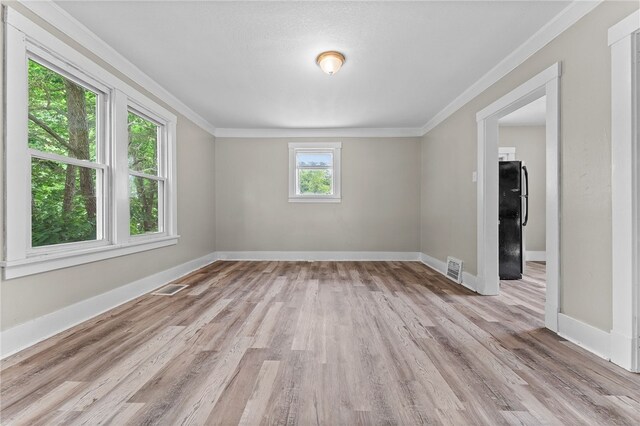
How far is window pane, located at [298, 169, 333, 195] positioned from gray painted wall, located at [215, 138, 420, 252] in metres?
0.28

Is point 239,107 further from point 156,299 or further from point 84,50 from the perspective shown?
point 156,299

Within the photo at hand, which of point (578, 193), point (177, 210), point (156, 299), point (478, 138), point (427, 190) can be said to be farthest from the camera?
point (427, 190)

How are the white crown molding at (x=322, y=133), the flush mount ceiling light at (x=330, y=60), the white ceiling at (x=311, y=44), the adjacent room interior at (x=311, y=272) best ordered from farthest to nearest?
the white crown molding at (x=322, y=133)
the flush mount ceiling light at (x=330, y=60)
the white ceiling at (x=311, y=44)
the adjacent room interior at (x=311, y=272)

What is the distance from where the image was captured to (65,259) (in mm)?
2309

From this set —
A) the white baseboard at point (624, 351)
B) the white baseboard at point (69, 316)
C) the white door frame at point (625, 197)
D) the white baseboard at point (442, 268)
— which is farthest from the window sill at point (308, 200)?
the white baseboard at point (624, 351)

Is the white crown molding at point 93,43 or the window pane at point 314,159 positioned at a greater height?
the white crown molding at point 93,43

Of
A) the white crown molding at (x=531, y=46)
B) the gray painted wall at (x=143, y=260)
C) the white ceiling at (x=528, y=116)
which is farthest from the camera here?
the white ceiling at (x=528, y=116)

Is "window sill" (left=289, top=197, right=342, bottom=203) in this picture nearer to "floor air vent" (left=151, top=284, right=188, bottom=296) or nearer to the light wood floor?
"floor air vent" (left=151, top=284, right=188, bottom=296)

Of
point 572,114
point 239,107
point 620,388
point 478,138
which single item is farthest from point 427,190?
point 620,388

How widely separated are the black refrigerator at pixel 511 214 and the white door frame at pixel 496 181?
1095 millimetres

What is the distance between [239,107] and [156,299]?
2.88 m

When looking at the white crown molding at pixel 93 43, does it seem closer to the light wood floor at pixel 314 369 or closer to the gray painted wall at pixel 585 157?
the light wood floor at pixel 314 369

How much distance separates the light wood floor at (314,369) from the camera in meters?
1.35

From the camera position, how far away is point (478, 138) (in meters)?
3.48
